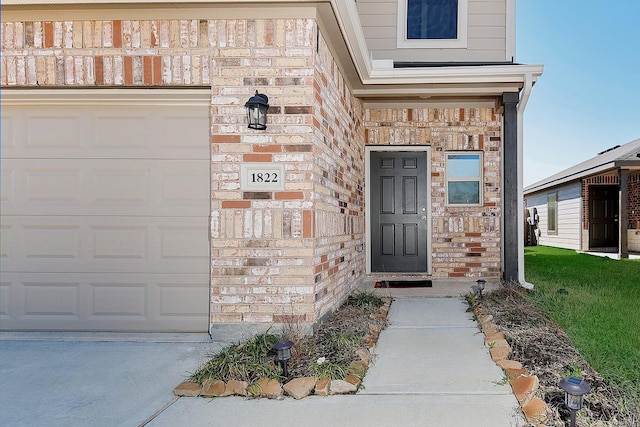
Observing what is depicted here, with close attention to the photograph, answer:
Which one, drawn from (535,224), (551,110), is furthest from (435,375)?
(551,110)

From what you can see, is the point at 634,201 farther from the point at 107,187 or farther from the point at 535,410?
the point at 107,187

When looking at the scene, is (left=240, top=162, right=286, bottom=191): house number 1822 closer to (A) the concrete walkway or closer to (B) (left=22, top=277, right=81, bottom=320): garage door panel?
(A) the concrete walkway

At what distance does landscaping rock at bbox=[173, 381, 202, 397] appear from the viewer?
2683mm

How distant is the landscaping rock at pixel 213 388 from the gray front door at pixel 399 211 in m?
4.30

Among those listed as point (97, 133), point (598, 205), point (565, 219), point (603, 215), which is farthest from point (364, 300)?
point (565, 219)

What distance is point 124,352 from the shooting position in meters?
3.52

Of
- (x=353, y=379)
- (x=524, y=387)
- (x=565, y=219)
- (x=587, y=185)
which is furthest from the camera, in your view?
(x=565, y=219)

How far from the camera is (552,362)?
2.99 metres

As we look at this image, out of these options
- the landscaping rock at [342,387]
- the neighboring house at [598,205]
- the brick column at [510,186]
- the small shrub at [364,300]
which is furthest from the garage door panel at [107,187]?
the neighboring house at [598,205]

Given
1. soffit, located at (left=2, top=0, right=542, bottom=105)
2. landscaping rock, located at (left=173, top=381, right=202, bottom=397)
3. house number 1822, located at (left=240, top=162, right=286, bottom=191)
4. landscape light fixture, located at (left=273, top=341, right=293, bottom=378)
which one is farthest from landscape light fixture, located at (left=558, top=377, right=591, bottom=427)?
soffit, located at (left=2, top=0, right=542, bottom=105)

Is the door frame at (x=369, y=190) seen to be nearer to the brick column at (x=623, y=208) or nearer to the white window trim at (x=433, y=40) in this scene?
the white window trim at (x=433, y=40)

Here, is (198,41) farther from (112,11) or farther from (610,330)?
(610,330)

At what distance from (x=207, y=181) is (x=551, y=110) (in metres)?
21.2

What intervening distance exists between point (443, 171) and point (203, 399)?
16.4 ft
